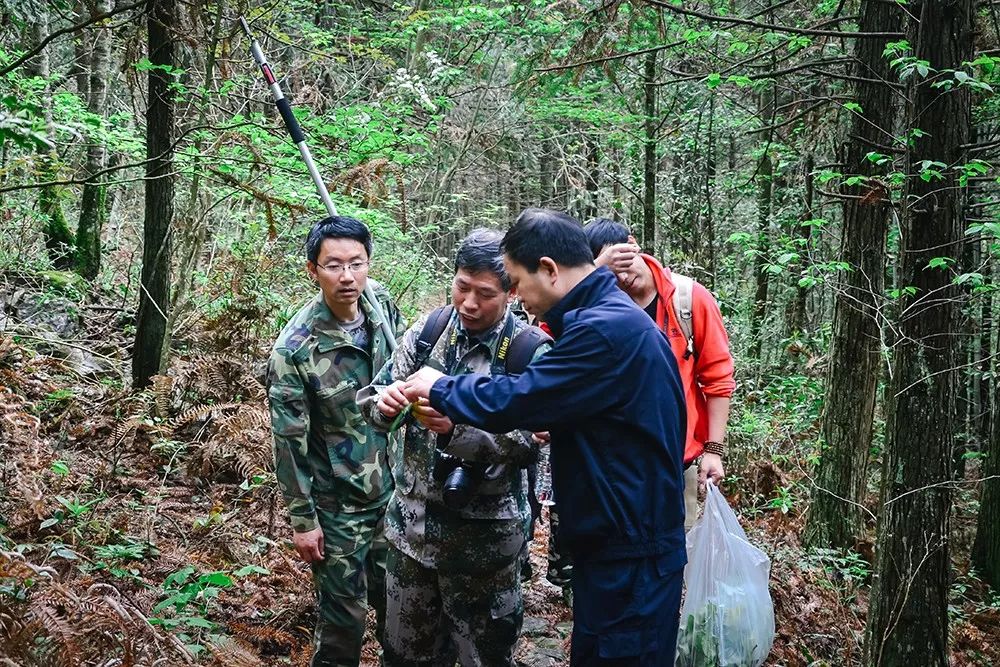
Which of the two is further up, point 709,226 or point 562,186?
point 562,186

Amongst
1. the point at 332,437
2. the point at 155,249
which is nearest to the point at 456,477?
the point at 332,437

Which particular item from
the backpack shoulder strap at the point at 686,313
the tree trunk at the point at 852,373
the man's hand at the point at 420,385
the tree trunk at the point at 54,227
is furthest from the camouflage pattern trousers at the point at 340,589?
the tree trunk at the point at 54,227

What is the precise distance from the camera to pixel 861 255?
6.51m

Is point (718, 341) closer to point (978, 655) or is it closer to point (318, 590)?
point (318, 590)

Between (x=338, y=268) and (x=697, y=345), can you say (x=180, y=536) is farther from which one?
(x=697, y=345)

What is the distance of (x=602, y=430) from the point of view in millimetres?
2543

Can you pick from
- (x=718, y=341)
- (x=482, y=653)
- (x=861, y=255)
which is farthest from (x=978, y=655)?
(x=482, y=653)

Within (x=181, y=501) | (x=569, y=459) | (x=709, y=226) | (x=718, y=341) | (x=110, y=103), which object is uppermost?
(x=110, y=103)

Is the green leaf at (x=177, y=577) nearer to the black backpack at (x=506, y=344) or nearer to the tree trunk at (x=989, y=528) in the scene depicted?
the black backpack at (x=506, y=344)

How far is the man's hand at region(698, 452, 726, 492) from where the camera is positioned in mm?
4035

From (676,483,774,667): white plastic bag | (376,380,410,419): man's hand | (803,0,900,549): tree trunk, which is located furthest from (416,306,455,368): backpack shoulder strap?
(803,0,900,549): tree trunk

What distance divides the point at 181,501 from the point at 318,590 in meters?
2.86

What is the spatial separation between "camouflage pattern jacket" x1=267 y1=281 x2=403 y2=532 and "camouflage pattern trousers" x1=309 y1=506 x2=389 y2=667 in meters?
0.08

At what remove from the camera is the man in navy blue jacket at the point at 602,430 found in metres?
2.47
